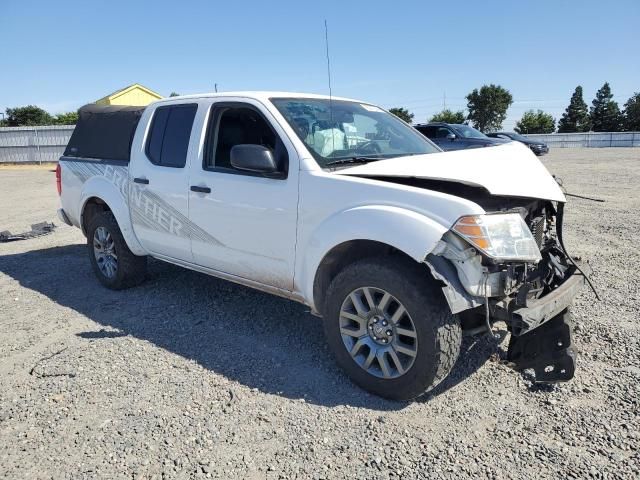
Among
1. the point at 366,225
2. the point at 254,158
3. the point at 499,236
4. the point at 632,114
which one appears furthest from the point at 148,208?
the point at 632,114

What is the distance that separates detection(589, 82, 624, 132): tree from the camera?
201 ft

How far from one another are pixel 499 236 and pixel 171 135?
315 cm

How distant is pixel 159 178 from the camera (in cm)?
457

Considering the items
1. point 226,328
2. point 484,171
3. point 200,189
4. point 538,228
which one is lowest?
point 226,328

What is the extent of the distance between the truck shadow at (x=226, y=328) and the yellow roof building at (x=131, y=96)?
20305mm

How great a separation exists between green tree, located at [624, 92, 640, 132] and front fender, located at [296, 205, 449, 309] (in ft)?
211

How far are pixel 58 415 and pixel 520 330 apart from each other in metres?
2.87

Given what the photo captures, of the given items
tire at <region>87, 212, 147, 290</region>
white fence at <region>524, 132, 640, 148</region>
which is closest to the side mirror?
tire at <region>87, 212, 147, 290</region>

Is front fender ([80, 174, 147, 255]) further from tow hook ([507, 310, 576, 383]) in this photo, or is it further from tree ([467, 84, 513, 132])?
tree ([467, 84, 513, 132])

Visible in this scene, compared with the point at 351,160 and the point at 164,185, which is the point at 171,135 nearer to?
the point at 164,185

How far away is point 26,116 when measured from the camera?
47.6 meters

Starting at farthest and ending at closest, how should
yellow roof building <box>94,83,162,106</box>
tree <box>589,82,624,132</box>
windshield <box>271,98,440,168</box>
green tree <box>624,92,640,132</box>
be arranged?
tree <box>589,82,624,132</box>, green tree <box>624,92,640,132</box>, yellow roof building <box>94,83,162,106</box>, windshield <box>271,98,440,168</box>

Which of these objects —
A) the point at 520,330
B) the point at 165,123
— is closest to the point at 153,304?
the point at 165,123

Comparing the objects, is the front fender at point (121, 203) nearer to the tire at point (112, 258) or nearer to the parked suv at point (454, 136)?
the tire at point (112, 258)
